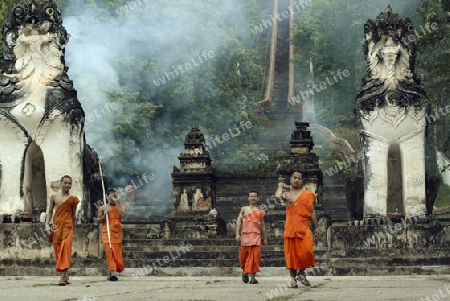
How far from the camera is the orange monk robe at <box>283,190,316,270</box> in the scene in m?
14.3

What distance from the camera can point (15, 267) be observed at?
1784 centimetres

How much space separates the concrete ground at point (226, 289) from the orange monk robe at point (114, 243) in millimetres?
276

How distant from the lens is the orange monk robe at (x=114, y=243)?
54.0 feet

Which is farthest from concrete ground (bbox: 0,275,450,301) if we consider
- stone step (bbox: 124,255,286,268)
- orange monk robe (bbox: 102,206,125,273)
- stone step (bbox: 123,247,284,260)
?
stone step (bbox: 123,247,284,260)

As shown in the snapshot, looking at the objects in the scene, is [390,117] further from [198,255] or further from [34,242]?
[34,242]

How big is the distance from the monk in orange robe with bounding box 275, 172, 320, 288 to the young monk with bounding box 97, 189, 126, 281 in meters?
3.10

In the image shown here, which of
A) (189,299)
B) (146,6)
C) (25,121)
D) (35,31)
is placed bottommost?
(189,299)

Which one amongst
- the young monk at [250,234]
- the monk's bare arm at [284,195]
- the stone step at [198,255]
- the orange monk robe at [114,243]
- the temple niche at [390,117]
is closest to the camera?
the monk's bare arm at [284,195]

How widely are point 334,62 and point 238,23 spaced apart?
4.89 metres

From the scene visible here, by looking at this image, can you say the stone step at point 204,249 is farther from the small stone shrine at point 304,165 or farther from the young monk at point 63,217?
the small stone shrine at point 304,165

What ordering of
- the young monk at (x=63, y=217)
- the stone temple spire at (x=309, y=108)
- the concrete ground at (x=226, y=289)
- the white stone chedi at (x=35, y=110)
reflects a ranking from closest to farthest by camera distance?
the concrete ground at (x=226, y=289) < the young monk at (x=63, y=217) < the white stone chedi at (x=35, y=110) < the stone temple spire at (x=309, y=108)

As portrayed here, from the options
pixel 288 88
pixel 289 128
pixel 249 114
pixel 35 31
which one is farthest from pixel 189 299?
pixel 288 88

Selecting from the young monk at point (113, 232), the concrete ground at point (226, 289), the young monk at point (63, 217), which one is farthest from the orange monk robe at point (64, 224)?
the young monk at point (113, 232)

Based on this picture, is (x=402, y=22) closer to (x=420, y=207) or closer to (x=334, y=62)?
(x=420, y=207)
